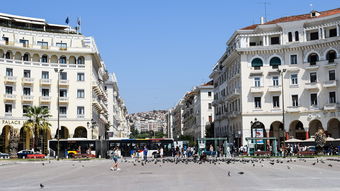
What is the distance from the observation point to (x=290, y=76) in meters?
66.0

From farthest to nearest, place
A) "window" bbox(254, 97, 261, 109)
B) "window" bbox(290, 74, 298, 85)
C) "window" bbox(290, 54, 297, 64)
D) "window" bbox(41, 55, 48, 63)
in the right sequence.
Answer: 1. "window" bbox(41, 55, 48, 63)
2. "window" bbox(254, 97, 261, 109)
3. "window" bbox(290, 54, 297, 64)
4. "window" bbox(290, 74, 298, 85)

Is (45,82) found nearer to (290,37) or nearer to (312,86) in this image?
(290,37)

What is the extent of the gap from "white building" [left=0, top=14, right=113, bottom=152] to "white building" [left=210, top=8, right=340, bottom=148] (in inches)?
864

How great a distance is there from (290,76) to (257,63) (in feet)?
15.9

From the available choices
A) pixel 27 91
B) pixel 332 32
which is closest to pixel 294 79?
pixel 332 32

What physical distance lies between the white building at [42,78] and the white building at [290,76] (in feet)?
72.0

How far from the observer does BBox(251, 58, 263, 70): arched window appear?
67312 millimetres

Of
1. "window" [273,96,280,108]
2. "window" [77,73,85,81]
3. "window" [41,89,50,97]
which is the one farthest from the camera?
"window" [77,73,85,81]

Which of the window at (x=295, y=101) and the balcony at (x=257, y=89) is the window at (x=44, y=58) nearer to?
the balcony at (x=257, y=89)

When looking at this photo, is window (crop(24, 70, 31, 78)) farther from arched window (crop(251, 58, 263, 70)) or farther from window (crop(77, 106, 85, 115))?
arched window (crop(251, 58, 263, 70))

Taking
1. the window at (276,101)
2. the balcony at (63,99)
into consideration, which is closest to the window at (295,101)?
the window at (276,101)

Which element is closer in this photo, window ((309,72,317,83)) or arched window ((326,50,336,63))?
arched window ((326,50,336,63))

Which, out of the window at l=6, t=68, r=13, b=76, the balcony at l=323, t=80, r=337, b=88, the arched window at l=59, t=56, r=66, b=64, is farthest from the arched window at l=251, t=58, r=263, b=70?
the window at l=6, t=68, r=13, b=76

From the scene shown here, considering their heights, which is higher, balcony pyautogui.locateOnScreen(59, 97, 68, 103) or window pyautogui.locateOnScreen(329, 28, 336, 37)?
window pyautogui.locateOnScreen(329, 28, 336, 37)
